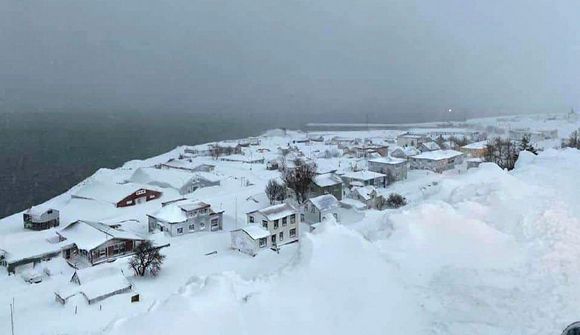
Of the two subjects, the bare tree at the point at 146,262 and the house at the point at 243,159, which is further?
the house at the point at 243,159

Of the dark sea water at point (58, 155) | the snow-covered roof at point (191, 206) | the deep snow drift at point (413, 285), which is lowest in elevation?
the dark sea water at point (58, 155)

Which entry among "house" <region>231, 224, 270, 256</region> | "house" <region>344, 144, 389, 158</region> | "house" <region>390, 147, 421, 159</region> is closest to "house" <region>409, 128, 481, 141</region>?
"house" <region>344, 144, 389, 158</region>

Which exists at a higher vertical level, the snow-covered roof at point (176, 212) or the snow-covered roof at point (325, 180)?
the snow-covered roof at point (325, 180)

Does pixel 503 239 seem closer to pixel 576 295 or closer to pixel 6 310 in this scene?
pixel 576 295

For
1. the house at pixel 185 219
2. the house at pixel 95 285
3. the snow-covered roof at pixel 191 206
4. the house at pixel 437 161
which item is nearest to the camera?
the house at pixel 95 285

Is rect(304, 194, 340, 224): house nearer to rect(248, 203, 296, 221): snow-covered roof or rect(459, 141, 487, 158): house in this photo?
rect(248, 203, 296, 221): snow-covered roof

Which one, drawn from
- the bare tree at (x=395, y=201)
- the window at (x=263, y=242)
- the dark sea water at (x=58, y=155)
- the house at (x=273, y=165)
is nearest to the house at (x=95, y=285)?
the window at (x=263, y=242)

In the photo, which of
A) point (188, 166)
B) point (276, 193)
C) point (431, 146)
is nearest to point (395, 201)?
point (276, 193)

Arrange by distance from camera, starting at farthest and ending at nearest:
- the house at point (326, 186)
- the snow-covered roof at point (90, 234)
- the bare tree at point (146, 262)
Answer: the house at point (326, 186)
the snow-covered roof at point (90, 234)
the bare tree at point (146, 262)

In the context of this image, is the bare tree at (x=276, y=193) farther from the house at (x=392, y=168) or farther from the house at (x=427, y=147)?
the house at (x=427, y=147)
